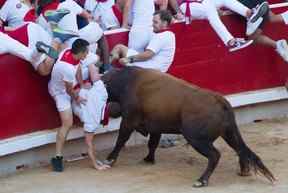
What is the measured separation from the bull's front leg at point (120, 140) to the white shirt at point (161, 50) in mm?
813

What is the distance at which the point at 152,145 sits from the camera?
9.51 m

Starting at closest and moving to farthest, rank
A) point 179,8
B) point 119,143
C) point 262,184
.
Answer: point 262,184, point 119,143, point 179,8

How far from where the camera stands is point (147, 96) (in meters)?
9.21

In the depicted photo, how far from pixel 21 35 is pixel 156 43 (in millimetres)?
1427

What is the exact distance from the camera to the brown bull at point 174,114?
8.79 meters

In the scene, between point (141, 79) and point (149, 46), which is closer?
point (141, 79)

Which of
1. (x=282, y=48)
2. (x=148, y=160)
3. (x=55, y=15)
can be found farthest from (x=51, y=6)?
(x=282, y=48)

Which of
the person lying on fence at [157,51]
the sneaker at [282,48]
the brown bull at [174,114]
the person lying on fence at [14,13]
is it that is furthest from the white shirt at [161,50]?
the sneaker at [282,48]

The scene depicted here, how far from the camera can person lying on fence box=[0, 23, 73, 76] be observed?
903cm

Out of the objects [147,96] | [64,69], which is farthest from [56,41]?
[147,96]

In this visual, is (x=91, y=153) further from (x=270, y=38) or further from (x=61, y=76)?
(x=270, y=38)

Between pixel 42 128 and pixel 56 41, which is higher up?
pixel 56 41

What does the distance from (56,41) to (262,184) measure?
2299 mm

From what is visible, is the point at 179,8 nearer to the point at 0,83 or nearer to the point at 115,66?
the point at 115,66
